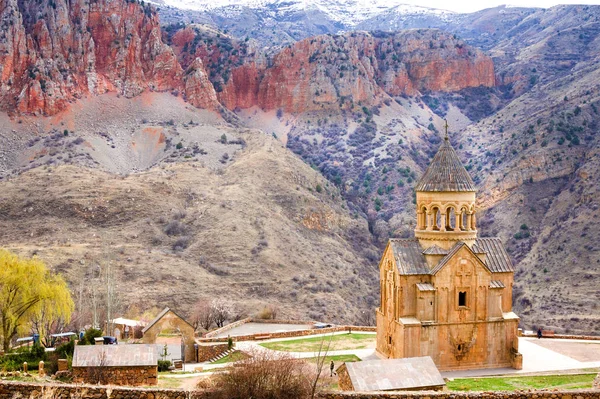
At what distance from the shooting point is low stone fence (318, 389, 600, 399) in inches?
747

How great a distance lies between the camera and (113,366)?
2330 cm

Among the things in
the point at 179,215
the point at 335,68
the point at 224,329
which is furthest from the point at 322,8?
the point at 224,329

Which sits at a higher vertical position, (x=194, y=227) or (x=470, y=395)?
(x=194, y=227)

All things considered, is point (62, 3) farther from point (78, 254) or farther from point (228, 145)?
point (78, 254)

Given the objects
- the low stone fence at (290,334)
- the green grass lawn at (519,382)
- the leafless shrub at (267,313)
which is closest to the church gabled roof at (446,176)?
the green grass lawn at (519,382)

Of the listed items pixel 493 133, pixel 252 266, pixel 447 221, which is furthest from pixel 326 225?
pixel 447 221

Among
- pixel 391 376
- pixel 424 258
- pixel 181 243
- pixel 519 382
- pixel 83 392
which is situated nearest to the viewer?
pixel 83 392

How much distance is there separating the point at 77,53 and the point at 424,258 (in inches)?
2921

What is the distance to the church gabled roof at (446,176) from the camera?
105 feet

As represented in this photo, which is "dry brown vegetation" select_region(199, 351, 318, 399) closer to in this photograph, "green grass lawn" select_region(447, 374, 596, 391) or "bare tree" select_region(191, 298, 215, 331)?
"green grass lawn" select_region(447, 374, 596, 391)

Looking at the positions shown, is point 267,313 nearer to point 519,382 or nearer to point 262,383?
point 519,382

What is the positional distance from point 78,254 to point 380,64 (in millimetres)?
72802

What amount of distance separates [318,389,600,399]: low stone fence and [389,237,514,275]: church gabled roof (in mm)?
10826

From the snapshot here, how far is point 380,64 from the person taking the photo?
390 feet
